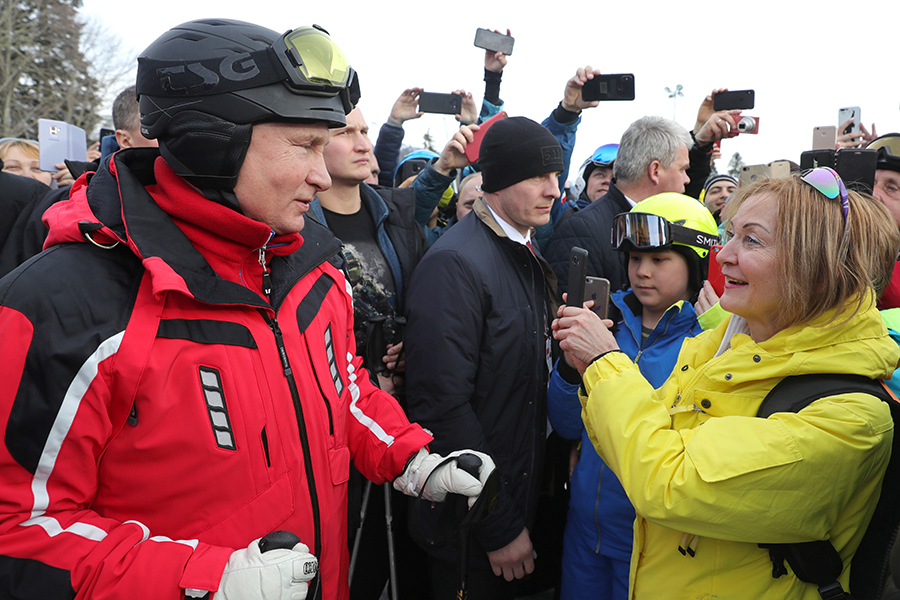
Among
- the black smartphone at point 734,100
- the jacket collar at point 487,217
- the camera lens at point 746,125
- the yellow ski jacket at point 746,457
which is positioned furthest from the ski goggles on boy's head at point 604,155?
the yellow ski jacket at point 746,457

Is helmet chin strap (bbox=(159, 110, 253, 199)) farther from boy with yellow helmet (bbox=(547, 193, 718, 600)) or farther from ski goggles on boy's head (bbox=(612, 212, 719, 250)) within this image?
ski goggles on boy's head (bbox=(612, 212, 719, 250))

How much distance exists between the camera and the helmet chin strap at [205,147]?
1515 millimetres

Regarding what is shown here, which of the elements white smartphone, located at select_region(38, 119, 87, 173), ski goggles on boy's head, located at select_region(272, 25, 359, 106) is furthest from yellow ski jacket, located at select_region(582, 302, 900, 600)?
white smartphone, located at select_region(38, 119, 87, 173)

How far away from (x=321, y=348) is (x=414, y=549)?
218 cm

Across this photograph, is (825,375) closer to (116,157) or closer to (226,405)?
(226,405)

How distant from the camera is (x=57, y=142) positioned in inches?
205

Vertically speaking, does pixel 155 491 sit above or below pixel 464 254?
below

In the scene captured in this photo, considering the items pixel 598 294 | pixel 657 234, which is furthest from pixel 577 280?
pixel 657 234

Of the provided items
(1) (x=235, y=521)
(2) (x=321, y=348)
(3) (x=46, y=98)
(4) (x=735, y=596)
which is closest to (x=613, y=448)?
(4) (x=735, y=596)

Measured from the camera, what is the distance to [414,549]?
3.56 metres

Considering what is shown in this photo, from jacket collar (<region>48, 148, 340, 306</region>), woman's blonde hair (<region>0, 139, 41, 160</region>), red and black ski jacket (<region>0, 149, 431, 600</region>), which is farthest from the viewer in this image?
woman's blonde hair (<region>0, 139, 41, 160</region>)

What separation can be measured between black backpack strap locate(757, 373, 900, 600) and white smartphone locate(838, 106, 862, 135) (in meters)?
3.63

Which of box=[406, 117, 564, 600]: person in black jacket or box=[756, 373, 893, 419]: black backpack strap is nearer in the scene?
box=[756, 373, 893, 419]: black backpack strap

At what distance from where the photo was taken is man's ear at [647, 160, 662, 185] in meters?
4.05
